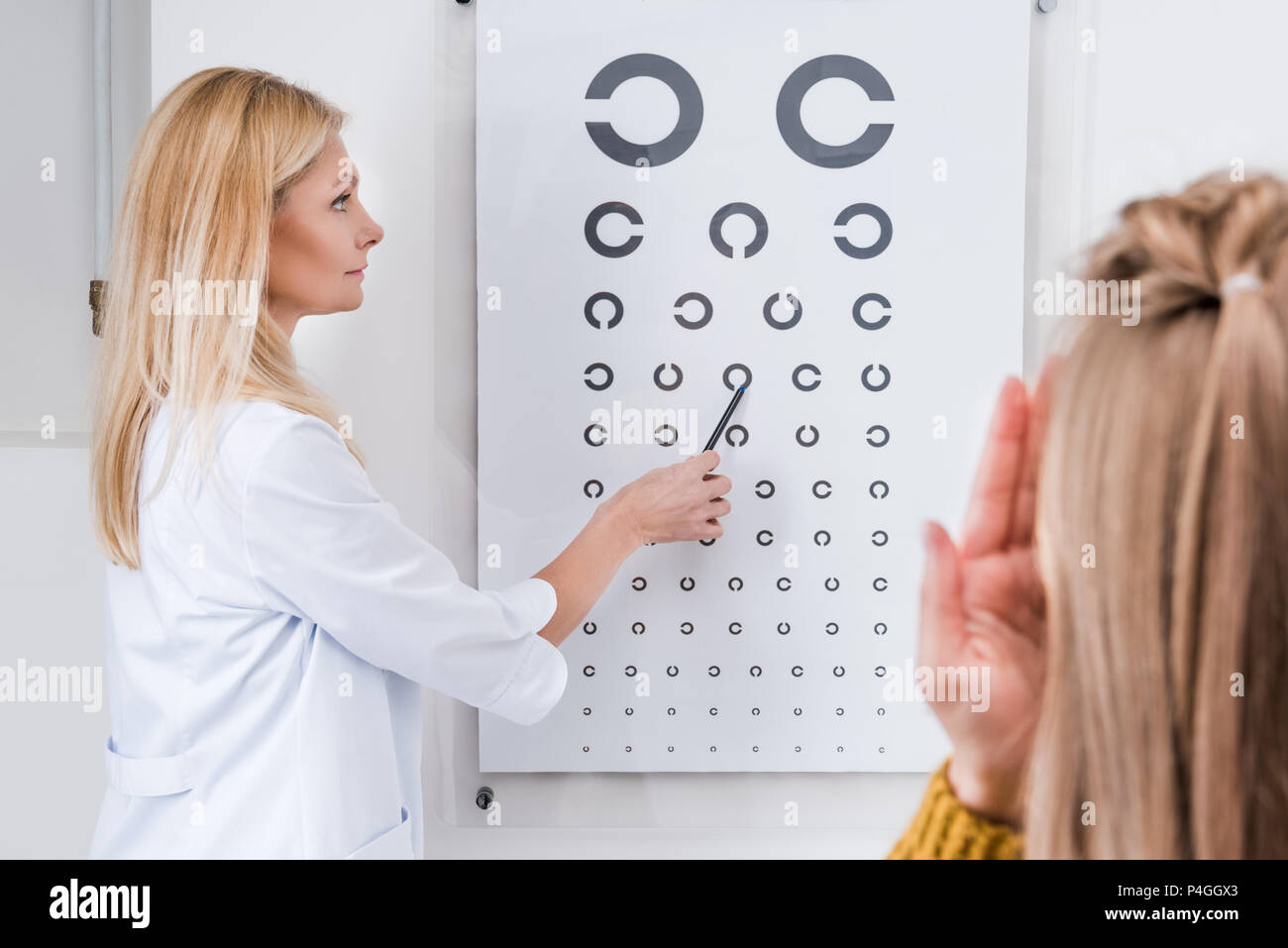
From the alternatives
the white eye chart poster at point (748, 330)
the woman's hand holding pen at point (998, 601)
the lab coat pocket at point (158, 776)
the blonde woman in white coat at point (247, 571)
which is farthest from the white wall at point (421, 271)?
the woman's hand holding pen at point (998, 601)

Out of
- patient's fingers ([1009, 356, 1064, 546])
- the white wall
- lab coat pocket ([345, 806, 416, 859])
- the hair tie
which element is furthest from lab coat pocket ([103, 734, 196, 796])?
the hair tie

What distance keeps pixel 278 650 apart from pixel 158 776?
15 centimetres

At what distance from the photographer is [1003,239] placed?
2.74ft

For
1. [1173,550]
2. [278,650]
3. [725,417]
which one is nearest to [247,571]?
[278,650]

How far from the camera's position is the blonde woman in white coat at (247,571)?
0.60m

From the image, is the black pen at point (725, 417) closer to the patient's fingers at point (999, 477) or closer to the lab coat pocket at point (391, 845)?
the patient's fingers at point (999, 477)

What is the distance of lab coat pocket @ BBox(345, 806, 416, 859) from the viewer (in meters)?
0.64

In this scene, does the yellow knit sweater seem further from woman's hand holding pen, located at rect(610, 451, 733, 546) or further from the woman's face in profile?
the woman's face in profile

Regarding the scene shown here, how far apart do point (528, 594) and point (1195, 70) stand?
2.79 ft

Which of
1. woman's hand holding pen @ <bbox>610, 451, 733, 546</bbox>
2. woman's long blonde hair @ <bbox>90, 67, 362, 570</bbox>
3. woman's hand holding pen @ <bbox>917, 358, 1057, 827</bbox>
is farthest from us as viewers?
woman's hand holding pen @ <bbox>610, 451, 733, 546</bbox>

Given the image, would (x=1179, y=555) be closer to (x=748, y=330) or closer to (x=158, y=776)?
(x=748, y=330)

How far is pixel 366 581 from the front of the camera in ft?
1.98

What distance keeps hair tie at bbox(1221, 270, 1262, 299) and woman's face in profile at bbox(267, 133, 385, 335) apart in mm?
659
